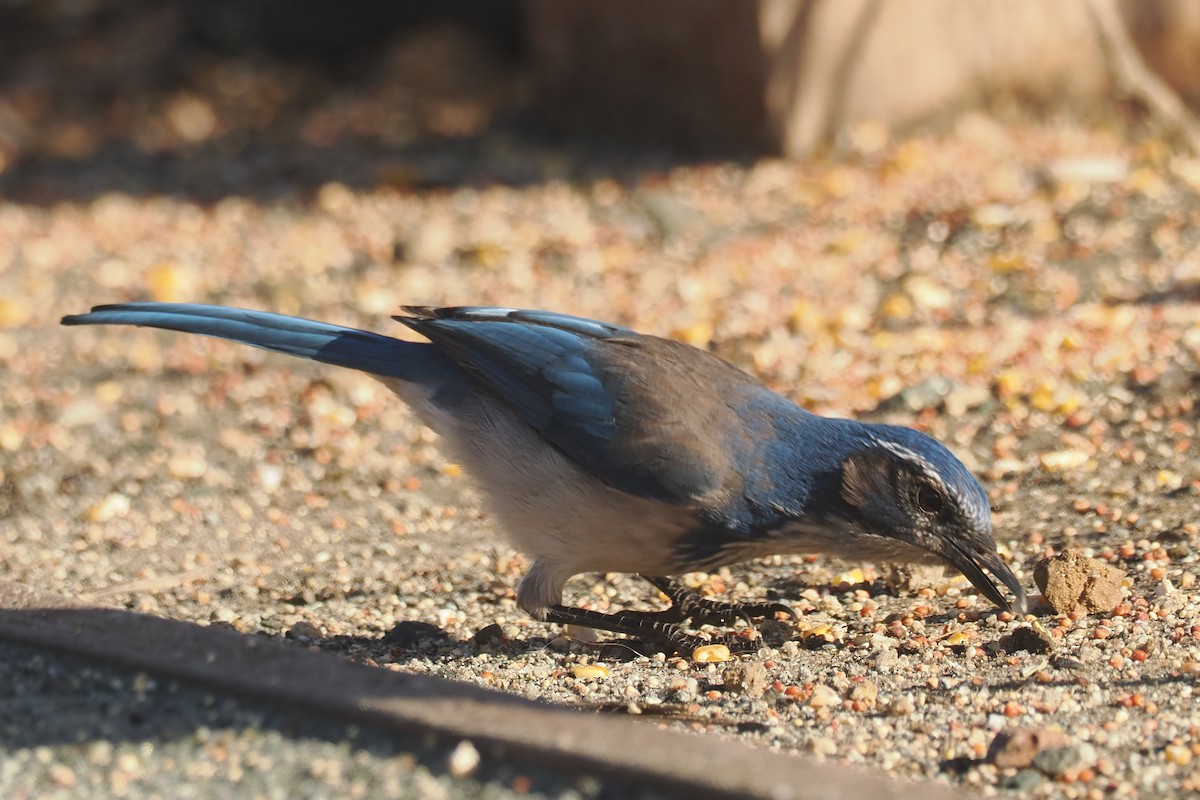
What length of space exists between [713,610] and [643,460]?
60cm

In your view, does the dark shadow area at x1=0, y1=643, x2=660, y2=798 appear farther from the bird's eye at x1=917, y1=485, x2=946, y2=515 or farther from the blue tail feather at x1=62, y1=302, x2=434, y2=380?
the bird's eye at x1=917, y1=485, x2=946, y2=515

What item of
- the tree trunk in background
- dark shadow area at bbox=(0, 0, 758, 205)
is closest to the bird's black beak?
the tree trunk in background

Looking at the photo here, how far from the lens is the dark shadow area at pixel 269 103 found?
30.0ft

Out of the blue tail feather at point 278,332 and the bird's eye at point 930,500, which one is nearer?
the bird's eye at point 930,500

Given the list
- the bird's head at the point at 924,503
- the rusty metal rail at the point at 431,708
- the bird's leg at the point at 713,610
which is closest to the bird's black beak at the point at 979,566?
the bird's head at the point at 924,503

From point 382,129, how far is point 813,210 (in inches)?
128

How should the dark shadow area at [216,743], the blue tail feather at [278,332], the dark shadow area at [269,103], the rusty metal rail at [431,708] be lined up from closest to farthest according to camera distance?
the rusty metal rail at [431,708]
the dark shadow area at [216,743]
the blue tail feather at [278,332]
the dark shadow area at [269,103]

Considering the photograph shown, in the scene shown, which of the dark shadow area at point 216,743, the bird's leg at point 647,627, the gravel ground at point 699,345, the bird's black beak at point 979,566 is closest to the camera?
the dark shadow area at point 216,743

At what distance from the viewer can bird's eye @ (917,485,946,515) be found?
3896mm

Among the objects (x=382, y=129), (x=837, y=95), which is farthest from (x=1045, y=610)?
(x=382, y=129)

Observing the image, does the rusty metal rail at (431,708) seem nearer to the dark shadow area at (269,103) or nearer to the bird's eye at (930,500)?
the bird's eye at (930,500)

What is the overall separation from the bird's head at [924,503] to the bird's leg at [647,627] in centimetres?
47

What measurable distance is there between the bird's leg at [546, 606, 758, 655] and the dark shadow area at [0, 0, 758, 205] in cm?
475

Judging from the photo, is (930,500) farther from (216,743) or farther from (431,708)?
(216,743)
